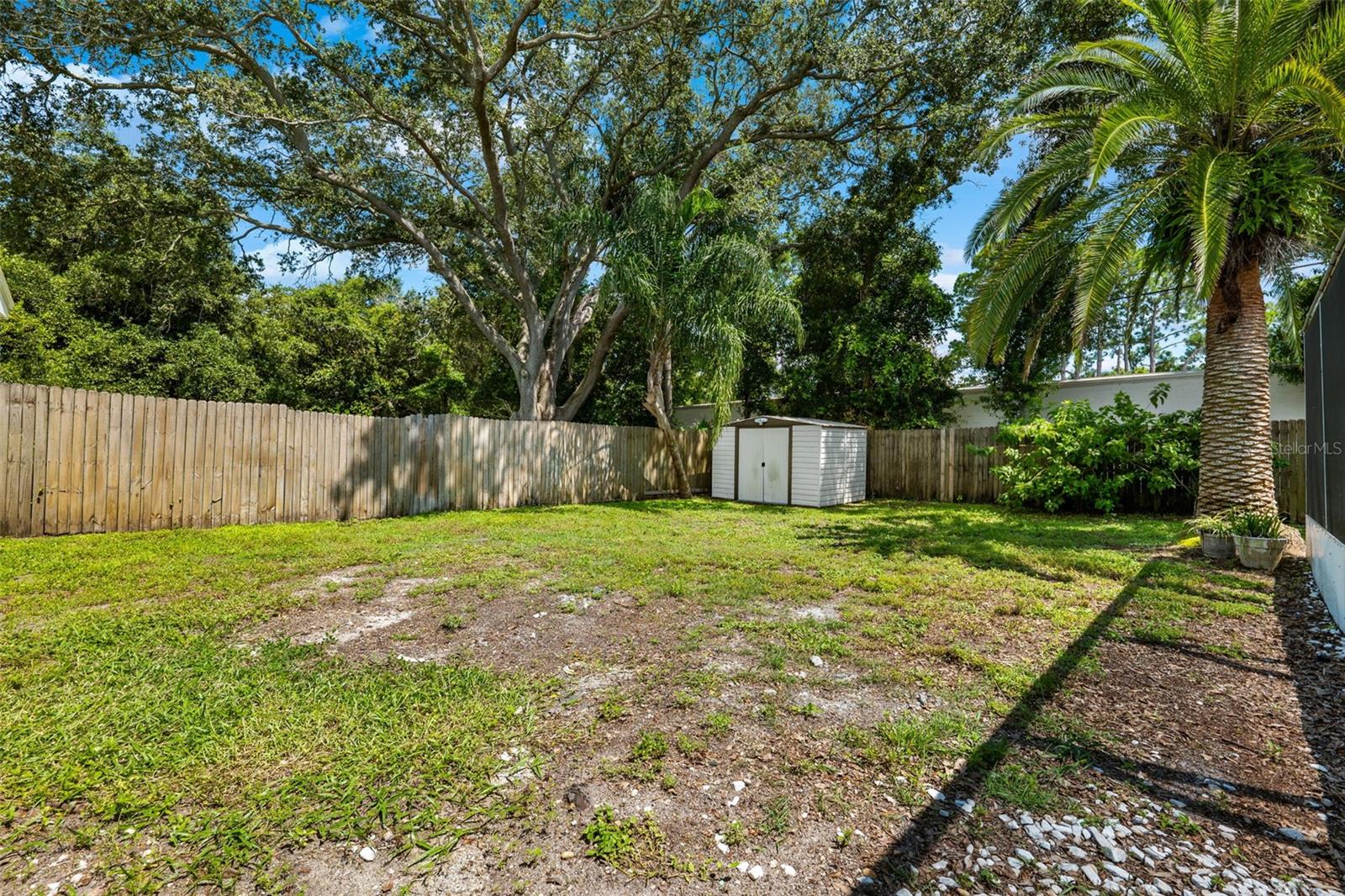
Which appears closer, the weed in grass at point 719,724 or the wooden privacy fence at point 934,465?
the weed in grass at point 719,724

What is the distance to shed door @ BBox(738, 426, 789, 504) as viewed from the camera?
11.1 meters

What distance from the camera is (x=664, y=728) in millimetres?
2178

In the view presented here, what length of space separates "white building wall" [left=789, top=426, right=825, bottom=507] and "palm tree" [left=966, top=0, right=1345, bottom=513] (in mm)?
4253

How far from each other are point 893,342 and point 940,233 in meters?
3.20

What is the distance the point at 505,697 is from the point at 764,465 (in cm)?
951

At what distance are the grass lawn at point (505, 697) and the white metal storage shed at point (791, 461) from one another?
5575 millimetres

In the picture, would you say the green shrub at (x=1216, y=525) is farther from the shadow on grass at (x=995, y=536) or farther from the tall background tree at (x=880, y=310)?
the tall background tree at (x=880, y=310)

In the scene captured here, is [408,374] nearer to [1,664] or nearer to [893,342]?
[893,342]

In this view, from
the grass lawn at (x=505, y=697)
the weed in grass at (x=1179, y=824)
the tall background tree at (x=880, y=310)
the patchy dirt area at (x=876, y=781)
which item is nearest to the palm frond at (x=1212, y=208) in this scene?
the grass lawn at (x=505, y=697)

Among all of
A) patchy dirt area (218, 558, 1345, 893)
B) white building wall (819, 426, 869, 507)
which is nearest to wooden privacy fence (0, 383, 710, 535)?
white building wall (819, 426, 869, 507)

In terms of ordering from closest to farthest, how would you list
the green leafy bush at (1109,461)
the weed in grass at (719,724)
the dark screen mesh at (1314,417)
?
the weed in grass at (719,724) < the dark screen mesh at (1314,417) < the green leafy bush at (1109,461)

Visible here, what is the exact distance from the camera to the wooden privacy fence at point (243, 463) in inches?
229

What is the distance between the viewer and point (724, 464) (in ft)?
40.6

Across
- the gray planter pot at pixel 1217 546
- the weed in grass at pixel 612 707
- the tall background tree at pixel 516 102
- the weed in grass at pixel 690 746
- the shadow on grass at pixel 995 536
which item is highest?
the tall background tree at pixel 516 102
